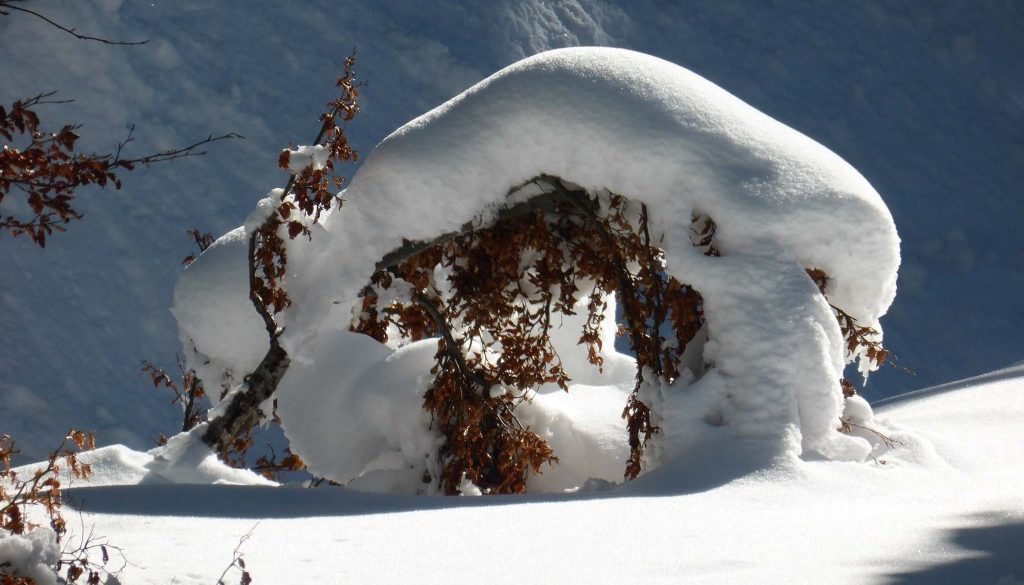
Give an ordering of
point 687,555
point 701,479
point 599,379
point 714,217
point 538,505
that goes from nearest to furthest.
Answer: point 687,555
point 538,505
point 701,479
point 714,217
point 599,379

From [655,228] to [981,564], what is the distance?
226cm

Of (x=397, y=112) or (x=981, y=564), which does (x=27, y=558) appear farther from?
(x=397, y=112)

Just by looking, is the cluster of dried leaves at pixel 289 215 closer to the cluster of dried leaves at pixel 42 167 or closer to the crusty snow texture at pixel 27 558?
the cluster of dried leaves at pixel 42 167

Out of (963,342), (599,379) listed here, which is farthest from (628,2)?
(599,379)

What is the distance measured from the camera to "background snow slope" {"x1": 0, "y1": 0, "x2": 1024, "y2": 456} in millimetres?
18797

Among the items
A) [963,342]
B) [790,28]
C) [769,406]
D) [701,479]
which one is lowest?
[701,479]

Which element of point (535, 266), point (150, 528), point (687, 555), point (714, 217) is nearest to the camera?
point (687, 555)

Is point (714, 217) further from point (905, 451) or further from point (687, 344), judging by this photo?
point (905, 451)

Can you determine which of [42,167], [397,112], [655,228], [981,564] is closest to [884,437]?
[655,228]

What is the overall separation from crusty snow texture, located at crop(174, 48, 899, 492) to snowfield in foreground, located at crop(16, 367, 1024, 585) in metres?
0.36

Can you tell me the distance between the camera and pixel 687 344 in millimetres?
4547

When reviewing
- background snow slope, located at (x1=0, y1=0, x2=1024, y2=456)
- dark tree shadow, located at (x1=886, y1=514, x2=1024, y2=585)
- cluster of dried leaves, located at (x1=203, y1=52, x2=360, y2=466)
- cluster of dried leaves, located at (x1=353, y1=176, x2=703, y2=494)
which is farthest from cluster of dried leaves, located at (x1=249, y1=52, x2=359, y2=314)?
background snow slope, located at (x1=0, y1=0, x2=1024, y2=456)

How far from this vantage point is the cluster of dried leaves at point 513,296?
4.83 metres

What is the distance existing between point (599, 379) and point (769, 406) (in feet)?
8.24
